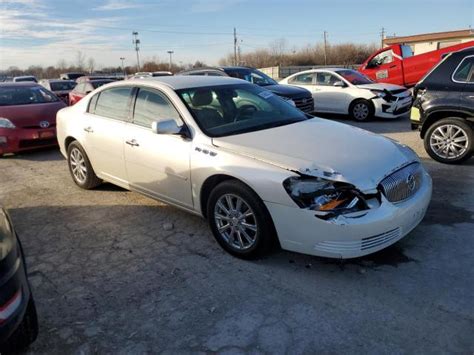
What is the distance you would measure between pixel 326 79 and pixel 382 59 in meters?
4.57

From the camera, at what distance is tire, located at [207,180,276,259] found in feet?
11.5

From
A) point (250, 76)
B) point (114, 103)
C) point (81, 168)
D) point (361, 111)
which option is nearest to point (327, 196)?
point (114, 103)

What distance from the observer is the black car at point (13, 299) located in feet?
7.09

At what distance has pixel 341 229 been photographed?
3158 millimetres

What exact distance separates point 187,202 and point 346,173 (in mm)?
1676

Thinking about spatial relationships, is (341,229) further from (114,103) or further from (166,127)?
(114,103)

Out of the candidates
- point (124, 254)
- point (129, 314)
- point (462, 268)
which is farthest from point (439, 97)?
point (129, 314)

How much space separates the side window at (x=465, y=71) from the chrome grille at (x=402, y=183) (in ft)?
10.6

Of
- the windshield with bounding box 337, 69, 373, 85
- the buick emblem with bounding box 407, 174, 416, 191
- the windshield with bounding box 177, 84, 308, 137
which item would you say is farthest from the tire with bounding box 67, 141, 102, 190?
the windshield with bounding box 337, 69, 373, 85

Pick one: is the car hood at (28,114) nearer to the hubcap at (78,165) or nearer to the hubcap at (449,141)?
the hubcap at (78,165)

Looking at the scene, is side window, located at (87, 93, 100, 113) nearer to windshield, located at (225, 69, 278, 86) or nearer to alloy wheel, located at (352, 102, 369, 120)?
windshield, located at (225, 69, 278, 86)

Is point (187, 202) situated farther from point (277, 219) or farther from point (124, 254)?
point (277, 219)

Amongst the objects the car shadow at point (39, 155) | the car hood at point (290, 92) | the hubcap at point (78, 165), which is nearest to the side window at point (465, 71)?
the car hood at point (290, 92)

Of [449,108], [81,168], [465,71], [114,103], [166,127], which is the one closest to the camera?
[166,127]
